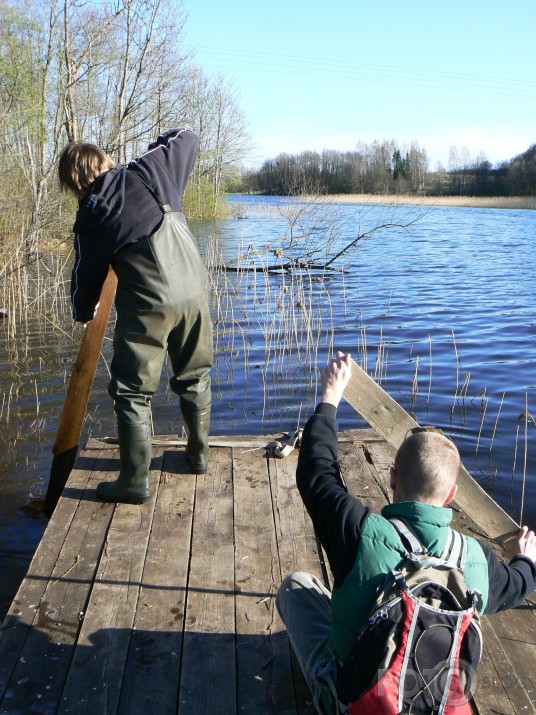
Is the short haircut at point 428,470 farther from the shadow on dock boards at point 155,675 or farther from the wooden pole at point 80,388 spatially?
the wooden pole at point 80,388

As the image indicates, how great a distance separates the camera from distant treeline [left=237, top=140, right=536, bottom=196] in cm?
5428

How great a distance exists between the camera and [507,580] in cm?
201

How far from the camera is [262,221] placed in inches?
1411

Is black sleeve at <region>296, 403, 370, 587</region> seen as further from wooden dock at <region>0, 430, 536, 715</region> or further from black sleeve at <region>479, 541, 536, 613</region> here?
wooden dock at <region>0, 430, 536, 715</region>

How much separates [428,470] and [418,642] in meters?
0.43

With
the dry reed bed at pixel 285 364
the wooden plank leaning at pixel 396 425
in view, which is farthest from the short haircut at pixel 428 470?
the dry reed bed at pixel 285 364

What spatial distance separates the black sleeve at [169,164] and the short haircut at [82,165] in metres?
0.16

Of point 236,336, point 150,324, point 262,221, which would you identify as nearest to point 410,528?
point 150,324

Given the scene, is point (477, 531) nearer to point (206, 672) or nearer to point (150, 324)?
point (206, 672)

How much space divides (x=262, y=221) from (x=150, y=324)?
32981mm

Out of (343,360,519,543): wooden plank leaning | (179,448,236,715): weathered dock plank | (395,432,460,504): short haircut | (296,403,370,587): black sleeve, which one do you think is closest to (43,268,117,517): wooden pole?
(179,448,236,715): weathered dock plank

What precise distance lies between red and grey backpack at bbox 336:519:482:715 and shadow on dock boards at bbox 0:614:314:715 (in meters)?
0.73

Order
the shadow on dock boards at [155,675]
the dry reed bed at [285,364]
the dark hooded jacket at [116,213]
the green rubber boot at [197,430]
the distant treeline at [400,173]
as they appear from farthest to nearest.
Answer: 1. the distant treeline at [400,173]
2. the dry reed bed at [285,364]
3. the green rubber boot at [197,430]
4. the dark hooded jacket at [116,213]
5. the shadow on dock boards at [155,675]

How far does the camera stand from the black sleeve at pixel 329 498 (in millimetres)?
1855
